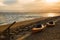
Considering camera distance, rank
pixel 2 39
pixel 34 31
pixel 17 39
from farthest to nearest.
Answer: pixel 34 31 < pixel 17 39 < pixel 2 39

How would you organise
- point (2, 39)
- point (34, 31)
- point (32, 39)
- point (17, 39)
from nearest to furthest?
point (2, 39)
point (17, 39)
point (32, 39)
point (34, 31)

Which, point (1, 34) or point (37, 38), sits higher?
point (1, 34)

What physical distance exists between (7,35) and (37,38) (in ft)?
13.4

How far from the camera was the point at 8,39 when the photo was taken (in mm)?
13070

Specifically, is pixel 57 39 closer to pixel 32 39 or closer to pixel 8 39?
pixel 32 39

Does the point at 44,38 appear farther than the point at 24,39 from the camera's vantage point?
Yes

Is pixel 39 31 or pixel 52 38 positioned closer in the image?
pixel 52 38

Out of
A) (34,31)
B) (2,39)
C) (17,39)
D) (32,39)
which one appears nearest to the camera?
(2,39)

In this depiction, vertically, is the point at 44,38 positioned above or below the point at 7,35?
below

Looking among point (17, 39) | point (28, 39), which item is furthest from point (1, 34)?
A: point (28, 39)

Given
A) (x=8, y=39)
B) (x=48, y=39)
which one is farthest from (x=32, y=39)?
(x=8, y=39)

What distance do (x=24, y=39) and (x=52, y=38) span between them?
119 inches

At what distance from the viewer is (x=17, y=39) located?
1462cm

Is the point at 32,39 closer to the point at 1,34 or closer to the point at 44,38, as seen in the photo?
the point at 44,38
